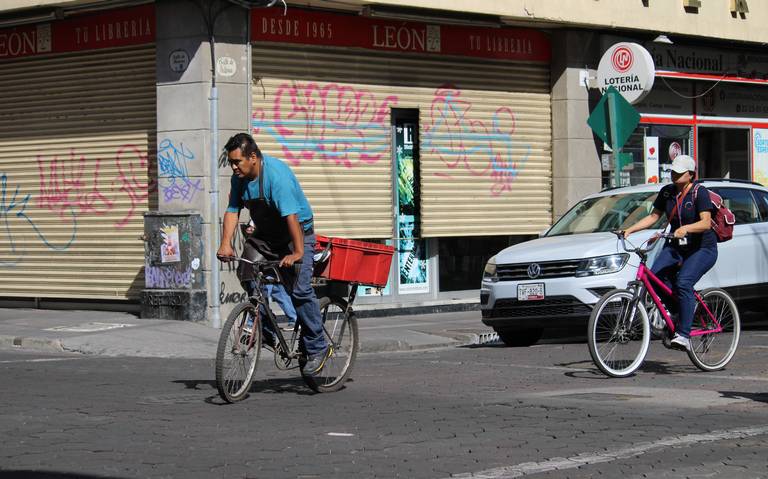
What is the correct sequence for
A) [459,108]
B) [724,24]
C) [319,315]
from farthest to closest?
1. [724,24]
2. [459,108]
3. [319,315]

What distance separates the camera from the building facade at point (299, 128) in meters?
16.2

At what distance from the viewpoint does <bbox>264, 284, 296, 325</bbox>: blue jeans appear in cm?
934

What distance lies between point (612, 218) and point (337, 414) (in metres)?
6.45

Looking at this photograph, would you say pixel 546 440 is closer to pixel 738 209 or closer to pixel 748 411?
pixel 748 411

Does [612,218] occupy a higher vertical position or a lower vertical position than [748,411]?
higher

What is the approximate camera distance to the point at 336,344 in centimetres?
979

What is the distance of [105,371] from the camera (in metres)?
11.1

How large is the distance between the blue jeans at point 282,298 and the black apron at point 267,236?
270mm

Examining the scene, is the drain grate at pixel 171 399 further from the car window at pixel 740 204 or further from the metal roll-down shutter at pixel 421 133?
the metal roll-down shutter at pixel 421 133

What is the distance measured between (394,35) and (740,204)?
6062 millimetres

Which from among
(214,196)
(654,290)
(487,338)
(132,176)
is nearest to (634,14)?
(487,338)

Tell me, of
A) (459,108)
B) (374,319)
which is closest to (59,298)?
(374,319)

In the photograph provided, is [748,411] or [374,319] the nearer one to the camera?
[748,411]

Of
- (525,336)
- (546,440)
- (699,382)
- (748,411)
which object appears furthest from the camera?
(525,336)
